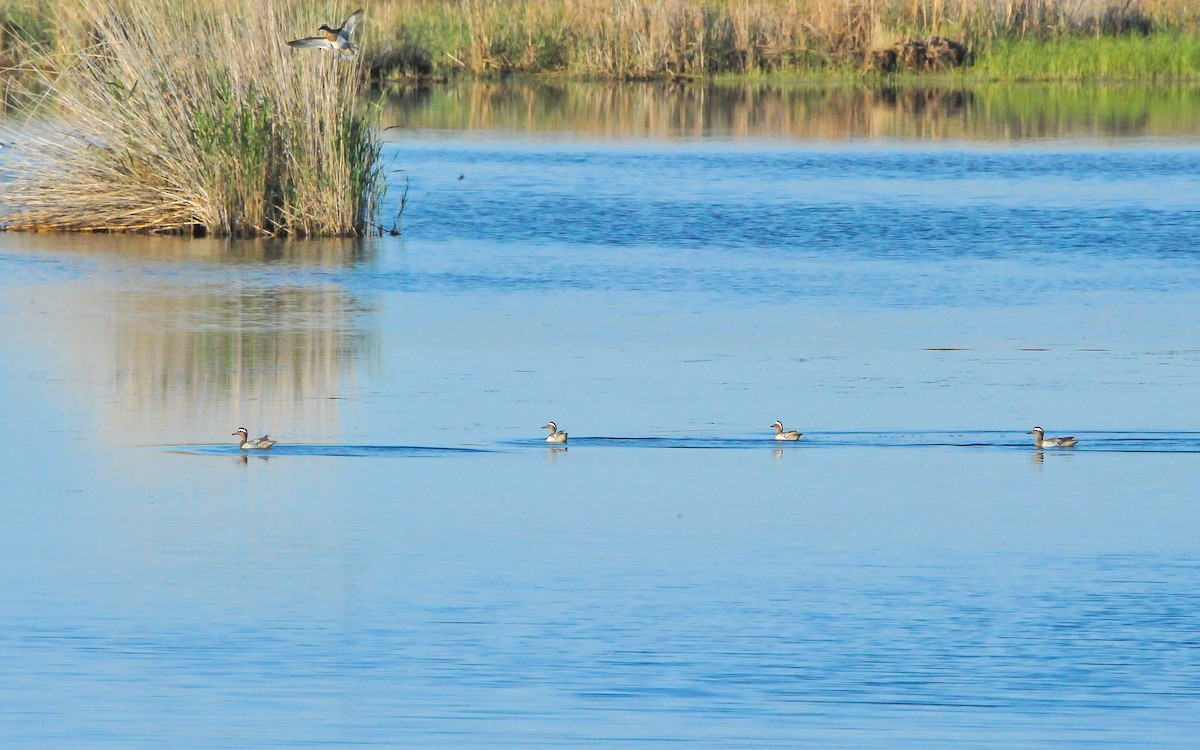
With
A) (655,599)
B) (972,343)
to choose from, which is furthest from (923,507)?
(972,343)

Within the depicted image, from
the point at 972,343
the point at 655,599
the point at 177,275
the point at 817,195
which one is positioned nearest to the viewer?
the point at 655,599

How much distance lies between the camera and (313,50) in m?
17.1

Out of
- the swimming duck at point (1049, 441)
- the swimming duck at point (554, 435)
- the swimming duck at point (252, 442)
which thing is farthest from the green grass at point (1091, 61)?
the swimming duck at point (252, 442)

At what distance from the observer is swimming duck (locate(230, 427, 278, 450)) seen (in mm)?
9766

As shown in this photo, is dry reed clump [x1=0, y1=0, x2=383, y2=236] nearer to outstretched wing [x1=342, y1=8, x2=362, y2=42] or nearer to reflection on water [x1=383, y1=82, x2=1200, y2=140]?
outstretched wing [x1=342, y1=8, x2=362, y2=42]

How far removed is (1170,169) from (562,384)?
14.6 meters

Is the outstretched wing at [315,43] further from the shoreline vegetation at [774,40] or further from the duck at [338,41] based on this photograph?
the shoreline vegetation at [774,40]

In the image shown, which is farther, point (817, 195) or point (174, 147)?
point (817, 195)

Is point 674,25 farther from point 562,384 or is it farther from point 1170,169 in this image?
point 562,384

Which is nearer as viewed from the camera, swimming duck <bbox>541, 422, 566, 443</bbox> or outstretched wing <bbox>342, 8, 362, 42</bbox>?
swimming duck <bbox>541, 422, 566, 443</bbox>

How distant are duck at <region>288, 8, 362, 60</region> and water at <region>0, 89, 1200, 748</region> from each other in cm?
169

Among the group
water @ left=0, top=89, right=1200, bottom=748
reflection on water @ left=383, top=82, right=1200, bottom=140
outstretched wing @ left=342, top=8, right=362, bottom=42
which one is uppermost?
reflection on water @ left=383, top=82, right=1200, bottom=140

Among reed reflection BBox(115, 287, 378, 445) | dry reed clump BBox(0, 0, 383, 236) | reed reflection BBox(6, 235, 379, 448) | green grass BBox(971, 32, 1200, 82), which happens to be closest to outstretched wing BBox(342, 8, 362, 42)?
dry reed clump BBox(0, 0, 383, 236)

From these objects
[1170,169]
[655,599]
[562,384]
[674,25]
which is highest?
[674,25]
